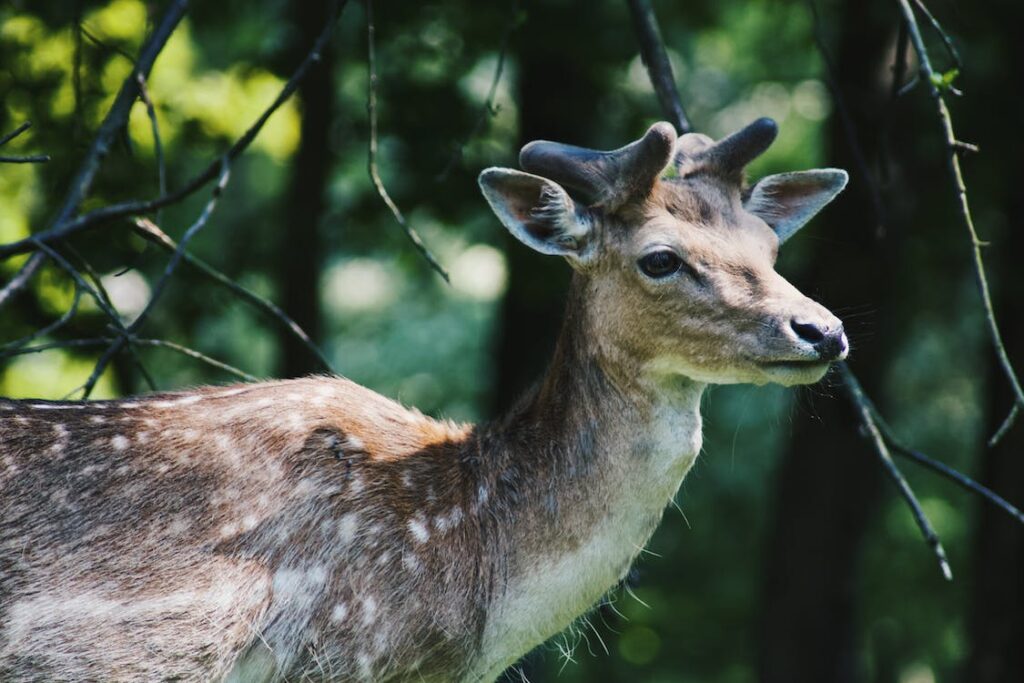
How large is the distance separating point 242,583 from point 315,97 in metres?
8.52

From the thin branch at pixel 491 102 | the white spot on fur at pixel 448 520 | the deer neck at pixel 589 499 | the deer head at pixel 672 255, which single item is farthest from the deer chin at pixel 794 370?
the thin branch at pixel 491 102

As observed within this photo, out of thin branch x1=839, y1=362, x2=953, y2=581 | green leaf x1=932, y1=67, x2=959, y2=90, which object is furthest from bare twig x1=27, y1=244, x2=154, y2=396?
green leaf x1=932, y1=67, x2=959, y2=90

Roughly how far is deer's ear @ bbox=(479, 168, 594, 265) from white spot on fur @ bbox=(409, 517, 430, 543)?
4.04ft

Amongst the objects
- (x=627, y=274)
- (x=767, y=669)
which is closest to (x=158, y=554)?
(x=627, y=274)

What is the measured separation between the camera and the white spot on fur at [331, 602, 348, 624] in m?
5.29

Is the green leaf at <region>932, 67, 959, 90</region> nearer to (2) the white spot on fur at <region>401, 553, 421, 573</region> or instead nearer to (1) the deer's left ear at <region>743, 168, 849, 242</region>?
(1) the deer's left ear at <region>743, 168, 849, 242</region>

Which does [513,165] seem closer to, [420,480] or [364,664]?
[420,480]

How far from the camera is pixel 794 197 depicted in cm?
651

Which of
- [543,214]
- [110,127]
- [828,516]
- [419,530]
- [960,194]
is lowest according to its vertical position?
[828,516]

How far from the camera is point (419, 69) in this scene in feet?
42.7

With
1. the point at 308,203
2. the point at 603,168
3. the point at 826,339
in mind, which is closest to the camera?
the point at 826,339

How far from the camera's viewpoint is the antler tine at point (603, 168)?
574cm

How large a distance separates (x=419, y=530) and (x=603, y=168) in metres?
1.69

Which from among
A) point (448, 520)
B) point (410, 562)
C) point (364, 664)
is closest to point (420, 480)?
point (448, 520)
